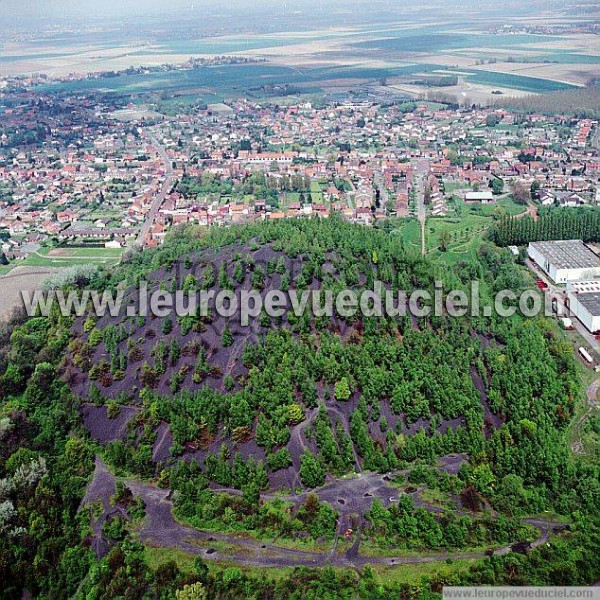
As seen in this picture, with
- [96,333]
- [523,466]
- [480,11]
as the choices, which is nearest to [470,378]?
[523,466]

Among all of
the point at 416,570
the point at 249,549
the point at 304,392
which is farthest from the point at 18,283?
the point at 416,570

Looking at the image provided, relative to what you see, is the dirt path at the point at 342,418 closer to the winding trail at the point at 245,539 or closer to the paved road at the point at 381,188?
the winding trail at the point at 245,539

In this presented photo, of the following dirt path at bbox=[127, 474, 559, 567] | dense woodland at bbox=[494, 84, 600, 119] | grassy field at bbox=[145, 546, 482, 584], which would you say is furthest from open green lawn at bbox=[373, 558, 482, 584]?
dense woodland at bbox=[494, 84, 600, 119]

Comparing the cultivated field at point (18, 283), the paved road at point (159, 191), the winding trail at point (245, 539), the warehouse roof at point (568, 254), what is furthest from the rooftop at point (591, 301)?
the cultivated field at point (18, 283)

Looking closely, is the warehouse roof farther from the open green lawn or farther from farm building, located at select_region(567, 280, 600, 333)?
the open green lawn

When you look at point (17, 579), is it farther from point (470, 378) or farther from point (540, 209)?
point (540, 209)

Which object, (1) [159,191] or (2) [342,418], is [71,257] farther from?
(2) [342,418]
